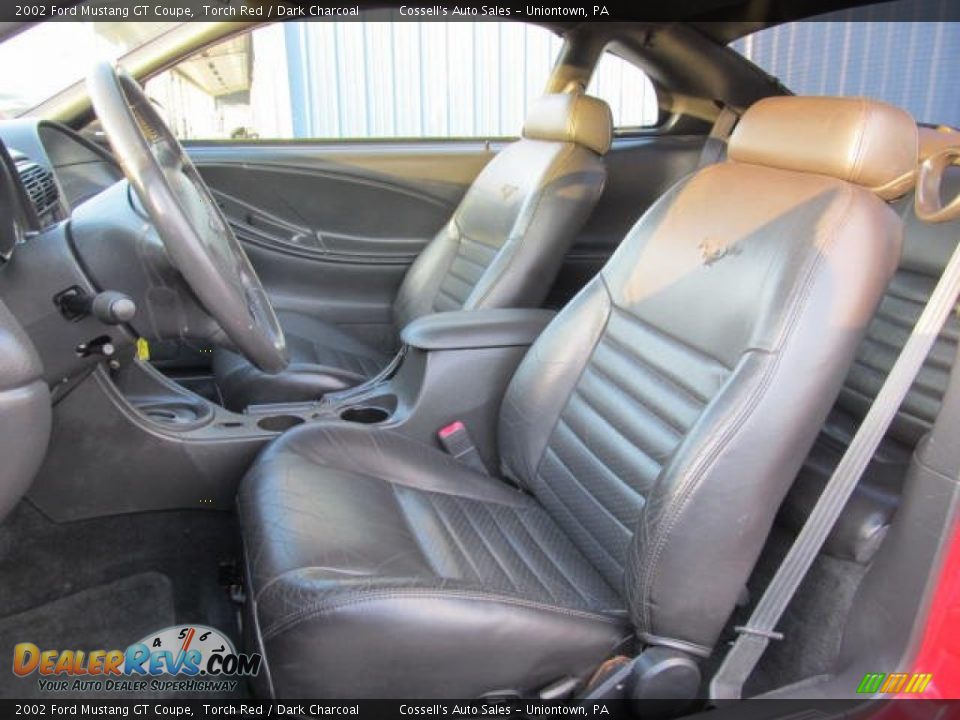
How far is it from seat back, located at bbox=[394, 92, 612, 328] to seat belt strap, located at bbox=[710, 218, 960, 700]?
1018 mm

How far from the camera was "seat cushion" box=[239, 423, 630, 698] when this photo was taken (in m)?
0.98

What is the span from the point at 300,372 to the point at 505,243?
58 cm

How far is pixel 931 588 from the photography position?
922mm

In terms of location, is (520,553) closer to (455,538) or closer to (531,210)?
(455,538)

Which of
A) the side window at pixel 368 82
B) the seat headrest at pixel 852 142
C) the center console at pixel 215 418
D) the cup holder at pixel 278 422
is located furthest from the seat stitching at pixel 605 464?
the side window at pixel 368 82


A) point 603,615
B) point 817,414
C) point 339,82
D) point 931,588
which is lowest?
point 603,615

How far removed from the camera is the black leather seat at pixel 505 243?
194 centimetres

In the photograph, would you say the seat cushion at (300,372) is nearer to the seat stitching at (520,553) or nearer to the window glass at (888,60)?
the seat stitching at (520,553)

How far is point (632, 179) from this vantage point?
2.79 meters

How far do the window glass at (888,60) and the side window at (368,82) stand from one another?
0.80 meters

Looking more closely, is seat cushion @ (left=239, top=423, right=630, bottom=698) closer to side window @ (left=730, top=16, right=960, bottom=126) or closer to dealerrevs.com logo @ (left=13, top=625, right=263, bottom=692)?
dealerrevs.com logo @ (left=13, top=625, right=263, bottom=692)

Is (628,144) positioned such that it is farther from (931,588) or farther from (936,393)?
(931,588)

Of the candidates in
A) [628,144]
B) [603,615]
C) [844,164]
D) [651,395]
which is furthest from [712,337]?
[628,144]

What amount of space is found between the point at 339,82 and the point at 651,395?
2.13 metres
